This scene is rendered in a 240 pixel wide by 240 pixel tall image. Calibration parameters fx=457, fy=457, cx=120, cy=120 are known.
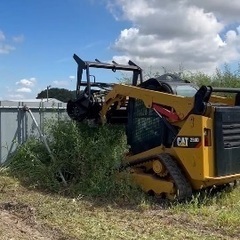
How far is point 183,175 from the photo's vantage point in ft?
23.3

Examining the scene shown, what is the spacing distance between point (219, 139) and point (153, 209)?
143 cm

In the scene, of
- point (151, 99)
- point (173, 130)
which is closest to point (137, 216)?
point (173, 130)

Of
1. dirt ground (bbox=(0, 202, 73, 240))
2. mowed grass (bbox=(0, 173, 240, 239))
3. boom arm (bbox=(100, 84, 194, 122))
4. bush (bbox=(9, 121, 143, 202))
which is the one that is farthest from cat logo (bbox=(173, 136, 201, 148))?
dirt ground (bbox=(0, 202, 73, 240))

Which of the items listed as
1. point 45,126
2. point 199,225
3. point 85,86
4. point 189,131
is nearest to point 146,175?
Answer: point 189,131

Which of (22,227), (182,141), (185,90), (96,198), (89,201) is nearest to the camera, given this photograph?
(22,227)

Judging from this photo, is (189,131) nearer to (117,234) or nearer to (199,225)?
(199,225)

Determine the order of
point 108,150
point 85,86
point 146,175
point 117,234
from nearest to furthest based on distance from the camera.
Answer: point 117,234
point 146,175
point 108,150
point 85,86

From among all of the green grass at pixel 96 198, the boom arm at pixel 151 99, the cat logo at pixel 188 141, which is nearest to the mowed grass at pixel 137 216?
the green grass at pixel 96 198

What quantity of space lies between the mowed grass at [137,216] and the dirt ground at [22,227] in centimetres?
11

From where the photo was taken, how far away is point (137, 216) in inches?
252

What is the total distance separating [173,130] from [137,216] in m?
1.62

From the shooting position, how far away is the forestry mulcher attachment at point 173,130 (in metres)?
6.74

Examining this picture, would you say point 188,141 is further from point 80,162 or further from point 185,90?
point 80,162

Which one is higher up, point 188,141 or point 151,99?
point 151,99
